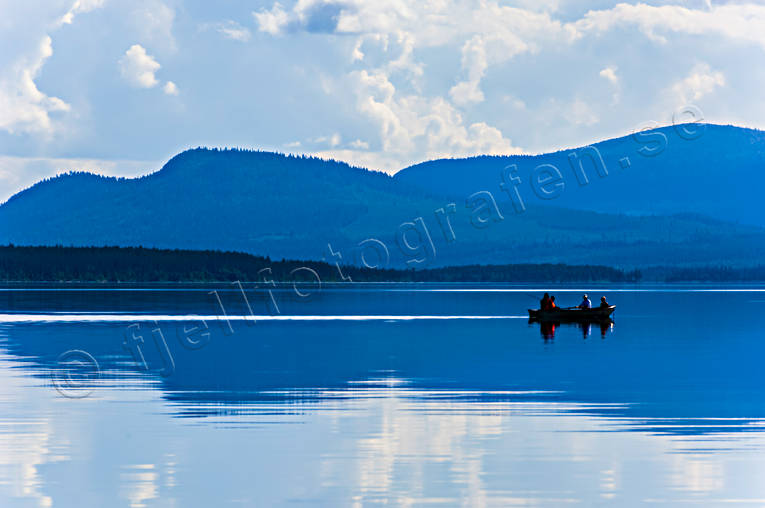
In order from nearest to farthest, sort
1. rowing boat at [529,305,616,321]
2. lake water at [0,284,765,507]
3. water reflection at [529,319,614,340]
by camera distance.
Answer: lake water at [0,284,765,507], water reflection at [529,319,614,340], rowing boat at [529,305,616,321]

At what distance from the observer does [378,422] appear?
2789 cm

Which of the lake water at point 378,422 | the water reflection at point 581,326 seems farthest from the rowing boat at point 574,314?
the lake water at point 378,422

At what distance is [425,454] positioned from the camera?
2395 centimetres

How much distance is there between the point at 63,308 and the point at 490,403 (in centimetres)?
6268

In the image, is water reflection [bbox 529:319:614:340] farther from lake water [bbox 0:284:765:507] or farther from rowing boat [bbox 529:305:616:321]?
lake water [bbox 0:284:765:507]

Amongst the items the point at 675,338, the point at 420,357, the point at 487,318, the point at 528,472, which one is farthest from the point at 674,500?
the point at 487,318

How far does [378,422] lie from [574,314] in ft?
157

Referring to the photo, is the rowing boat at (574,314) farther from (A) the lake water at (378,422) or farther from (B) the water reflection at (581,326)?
(A) the lake water at (378,422)

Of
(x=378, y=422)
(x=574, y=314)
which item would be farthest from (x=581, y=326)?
(x=378, y=422)

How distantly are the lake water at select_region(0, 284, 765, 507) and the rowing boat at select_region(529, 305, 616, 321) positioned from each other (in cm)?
1824

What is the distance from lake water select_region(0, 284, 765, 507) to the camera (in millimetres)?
21047

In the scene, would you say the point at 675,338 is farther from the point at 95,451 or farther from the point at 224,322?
the point at 95,451

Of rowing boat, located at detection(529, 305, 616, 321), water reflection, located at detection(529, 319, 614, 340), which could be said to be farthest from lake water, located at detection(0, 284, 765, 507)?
rowing boat, located at detection(529, 305, 616, 321)

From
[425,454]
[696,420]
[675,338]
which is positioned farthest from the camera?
[675,338]
